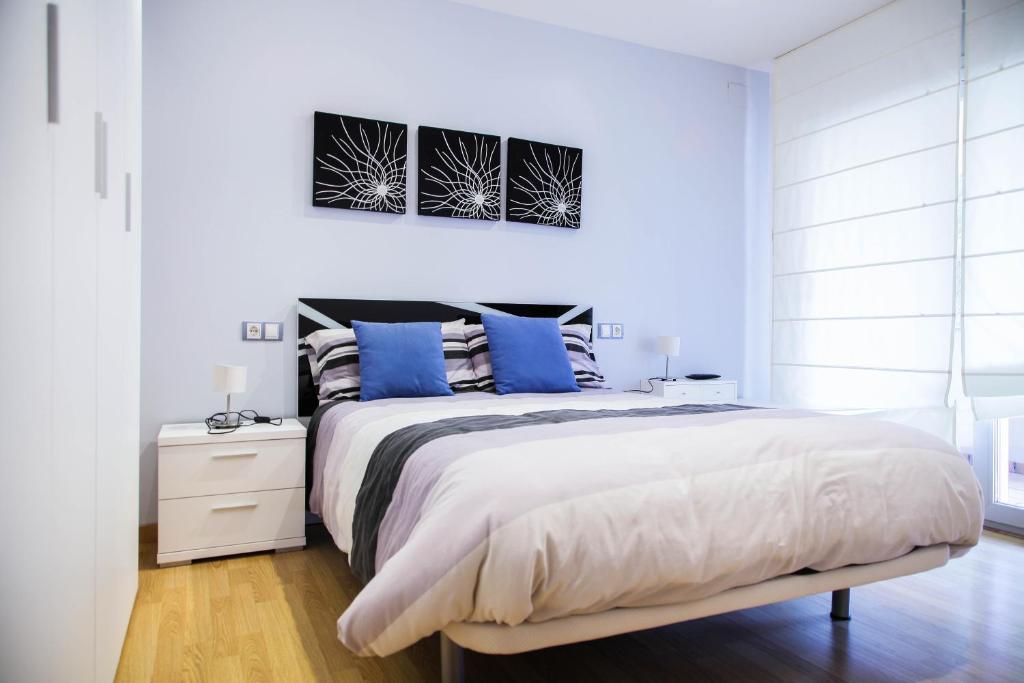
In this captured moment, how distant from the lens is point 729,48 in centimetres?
427

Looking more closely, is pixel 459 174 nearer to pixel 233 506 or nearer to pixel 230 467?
pixel 230 467

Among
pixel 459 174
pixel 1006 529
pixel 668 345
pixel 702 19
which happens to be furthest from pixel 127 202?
pixel 1006 529

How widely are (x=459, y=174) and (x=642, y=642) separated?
2525mm

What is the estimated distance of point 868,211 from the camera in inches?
151

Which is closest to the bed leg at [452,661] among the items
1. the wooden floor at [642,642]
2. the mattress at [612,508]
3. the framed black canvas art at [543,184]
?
the mattress at [612,508]

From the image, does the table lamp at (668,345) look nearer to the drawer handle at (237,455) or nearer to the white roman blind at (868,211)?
the white roman blind at (868,211)

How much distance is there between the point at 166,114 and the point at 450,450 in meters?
2.35

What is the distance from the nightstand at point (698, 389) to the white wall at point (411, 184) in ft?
0.78

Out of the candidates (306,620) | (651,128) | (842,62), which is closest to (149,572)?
(306,620)

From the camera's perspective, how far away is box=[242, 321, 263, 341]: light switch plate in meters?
3.12

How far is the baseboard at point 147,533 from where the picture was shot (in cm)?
293

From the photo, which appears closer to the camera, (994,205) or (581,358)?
(994,205)

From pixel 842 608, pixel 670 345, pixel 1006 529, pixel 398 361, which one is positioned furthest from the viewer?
pixel 670 345

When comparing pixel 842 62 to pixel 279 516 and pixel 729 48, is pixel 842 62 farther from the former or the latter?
pixel 279 516
